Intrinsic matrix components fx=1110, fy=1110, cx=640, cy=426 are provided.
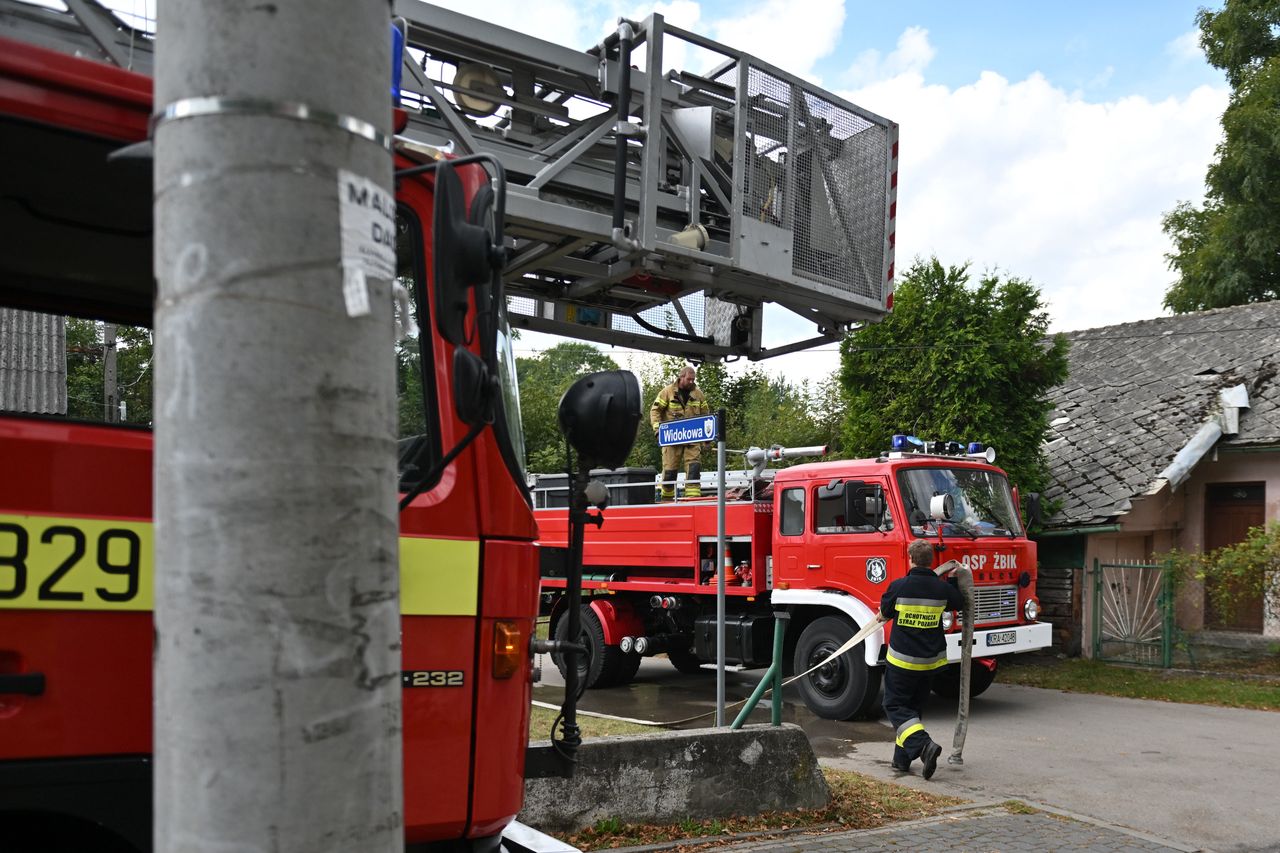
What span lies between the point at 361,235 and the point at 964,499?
1028 cm

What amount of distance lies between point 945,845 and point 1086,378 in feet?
49.8

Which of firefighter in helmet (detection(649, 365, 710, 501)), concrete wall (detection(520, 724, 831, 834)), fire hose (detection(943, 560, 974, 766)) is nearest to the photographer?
concrete wall (detection(520, 724, 831, 834))

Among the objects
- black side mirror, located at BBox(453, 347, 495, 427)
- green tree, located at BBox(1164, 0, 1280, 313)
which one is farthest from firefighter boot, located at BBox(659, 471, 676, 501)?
green tree, located at BBox(1164, 0, 1280, 313)

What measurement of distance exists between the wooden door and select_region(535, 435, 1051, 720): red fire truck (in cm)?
673

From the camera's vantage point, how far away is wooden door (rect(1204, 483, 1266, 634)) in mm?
16312

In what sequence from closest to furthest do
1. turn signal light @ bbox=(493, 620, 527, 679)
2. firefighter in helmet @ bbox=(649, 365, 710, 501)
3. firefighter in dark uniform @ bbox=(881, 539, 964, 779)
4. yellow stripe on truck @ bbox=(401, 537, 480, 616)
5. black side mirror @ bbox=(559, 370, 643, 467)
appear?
yellow stripe on truck @ bbox=(401, 537, 480, 616) → turn signal light @ bbox=(493, 620, 527, 679) → black side mirror @ bbox=(559, 370, 643, 467) → firefighter in dark uniform @ bbox=(881, 539, 964, 779) → firefighter in helmet @ bbox=(649, 365, 710, 501)

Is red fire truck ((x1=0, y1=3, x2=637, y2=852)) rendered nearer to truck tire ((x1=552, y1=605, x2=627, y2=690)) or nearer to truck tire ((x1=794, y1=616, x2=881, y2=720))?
truck tire ((x1=794, y1=616, x2=881, y2=720))

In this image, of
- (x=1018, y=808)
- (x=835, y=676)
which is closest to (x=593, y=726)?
(x=835, y=676)

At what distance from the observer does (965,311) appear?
48.1ft

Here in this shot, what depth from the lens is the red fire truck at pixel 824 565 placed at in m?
10.6

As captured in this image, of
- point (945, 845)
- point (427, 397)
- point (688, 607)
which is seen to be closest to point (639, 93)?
point (427, 397)

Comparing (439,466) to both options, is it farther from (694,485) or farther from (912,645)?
(694,485)

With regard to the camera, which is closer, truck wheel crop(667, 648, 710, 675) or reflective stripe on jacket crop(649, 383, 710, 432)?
reflective stripe on jacket crop(649, 383, 710, 432)

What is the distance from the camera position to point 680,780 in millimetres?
6000
